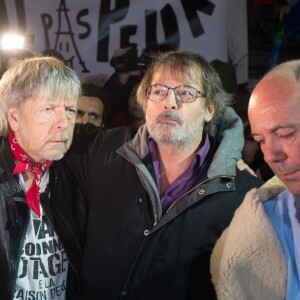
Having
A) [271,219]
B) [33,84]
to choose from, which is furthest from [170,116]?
[271,219]

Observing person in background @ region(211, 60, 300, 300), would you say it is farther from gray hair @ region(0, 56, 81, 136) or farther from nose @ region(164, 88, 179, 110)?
gray hair @ region(0, 56, 81, 136)

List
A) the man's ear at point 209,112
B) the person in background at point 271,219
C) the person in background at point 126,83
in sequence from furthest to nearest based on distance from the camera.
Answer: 1. the person in background at point 126,83
2. the man's ear at point 209,112
3. the person in background at point 271,219

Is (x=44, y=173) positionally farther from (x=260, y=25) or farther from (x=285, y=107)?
(x=260, y=25)

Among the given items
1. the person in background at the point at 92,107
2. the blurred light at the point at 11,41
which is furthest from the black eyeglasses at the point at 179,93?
A: the blurred light at the point at 11,41

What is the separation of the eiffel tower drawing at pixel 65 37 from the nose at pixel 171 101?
2077 mm

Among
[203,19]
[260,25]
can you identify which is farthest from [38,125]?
[260,25]

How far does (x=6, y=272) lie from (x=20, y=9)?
8.88 feet

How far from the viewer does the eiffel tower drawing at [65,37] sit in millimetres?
4121

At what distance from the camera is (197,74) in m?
2.31

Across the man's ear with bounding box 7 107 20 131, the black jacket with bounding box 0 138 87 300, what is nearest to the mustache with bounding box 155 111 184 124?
the black jacket with bounding box 0 138 87 300

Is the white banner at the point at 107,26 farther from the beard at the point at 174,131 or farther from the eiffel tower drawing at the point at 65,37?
the beard at the point at 174,131

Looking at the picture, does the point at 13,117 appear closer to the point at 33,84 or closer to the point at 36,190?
the point at 33,84

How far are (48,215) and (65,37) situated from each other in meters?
2.38

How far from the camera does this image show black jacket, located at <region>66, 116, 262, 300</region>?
2.02 m
